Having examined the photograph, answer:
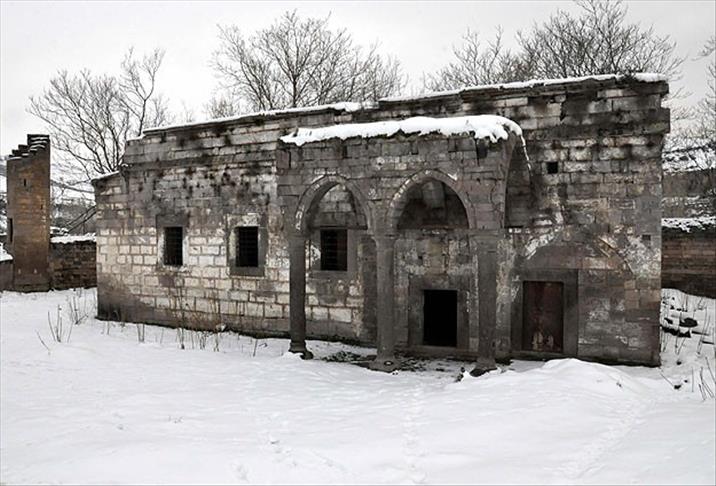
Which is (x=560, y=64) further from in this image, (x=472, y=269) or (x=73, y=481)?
(x=73, y=481)

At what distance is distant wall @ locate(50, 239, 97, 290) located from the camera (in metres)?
18.4

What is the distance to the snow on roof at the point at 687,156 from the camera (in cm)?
2209

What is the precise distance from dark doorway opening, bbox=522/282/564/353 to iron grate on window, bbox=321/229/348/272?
3.62 m

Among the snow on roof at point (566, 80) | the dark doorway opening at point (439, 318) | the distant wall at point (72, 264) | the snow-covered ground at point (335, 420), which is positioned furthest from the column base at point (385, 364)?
the distant wall at point (72, 264)

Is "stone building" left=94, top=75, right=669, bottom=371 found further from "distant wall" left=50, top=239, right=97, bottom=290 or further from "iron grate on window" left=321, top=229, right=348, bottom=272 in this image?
"distant wall" left=50, top=239, right=97, bottom=290

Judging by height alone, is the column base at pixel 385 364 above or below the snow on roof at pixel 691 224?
below

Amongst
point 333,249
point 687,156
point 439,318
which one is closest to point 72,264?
point 333,249

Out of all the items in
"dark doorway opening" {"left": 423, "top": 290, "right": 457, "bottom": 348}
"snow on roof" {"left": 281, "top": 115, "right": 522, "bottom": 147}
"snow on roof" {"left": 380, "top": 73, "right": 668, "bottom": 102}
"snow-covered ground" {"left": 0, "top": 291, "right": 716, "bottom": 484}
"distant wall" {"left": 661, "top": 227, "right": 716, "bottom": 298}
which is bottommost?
"snow-covered ground" {"left": 0, "top": 291, "right": 716, "bottom": 484}

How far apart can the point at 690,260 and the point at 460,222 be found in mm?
9436

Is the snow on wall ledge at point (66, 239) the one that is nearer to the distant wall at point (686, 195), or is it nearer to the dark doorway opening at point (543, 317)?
the dark doorway opening at point (543, 317)

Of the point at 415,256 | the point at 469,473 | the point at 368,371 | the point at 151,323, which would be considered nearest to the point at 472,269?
the point at 415,256

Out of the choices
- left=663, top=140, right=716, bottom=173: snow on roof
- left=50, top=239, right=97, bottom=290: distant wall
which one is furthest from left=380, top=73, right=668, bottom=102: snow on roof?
left=663, top=140, right=716, bottom=173: snow on roof

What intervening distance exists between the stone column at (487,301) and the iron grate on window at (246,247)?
218 inches

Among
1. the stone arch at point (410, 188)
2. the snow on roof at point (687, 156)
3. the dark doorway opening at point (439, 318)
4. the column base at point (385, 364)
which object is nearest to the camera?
the stone arch at point (410, 188)
